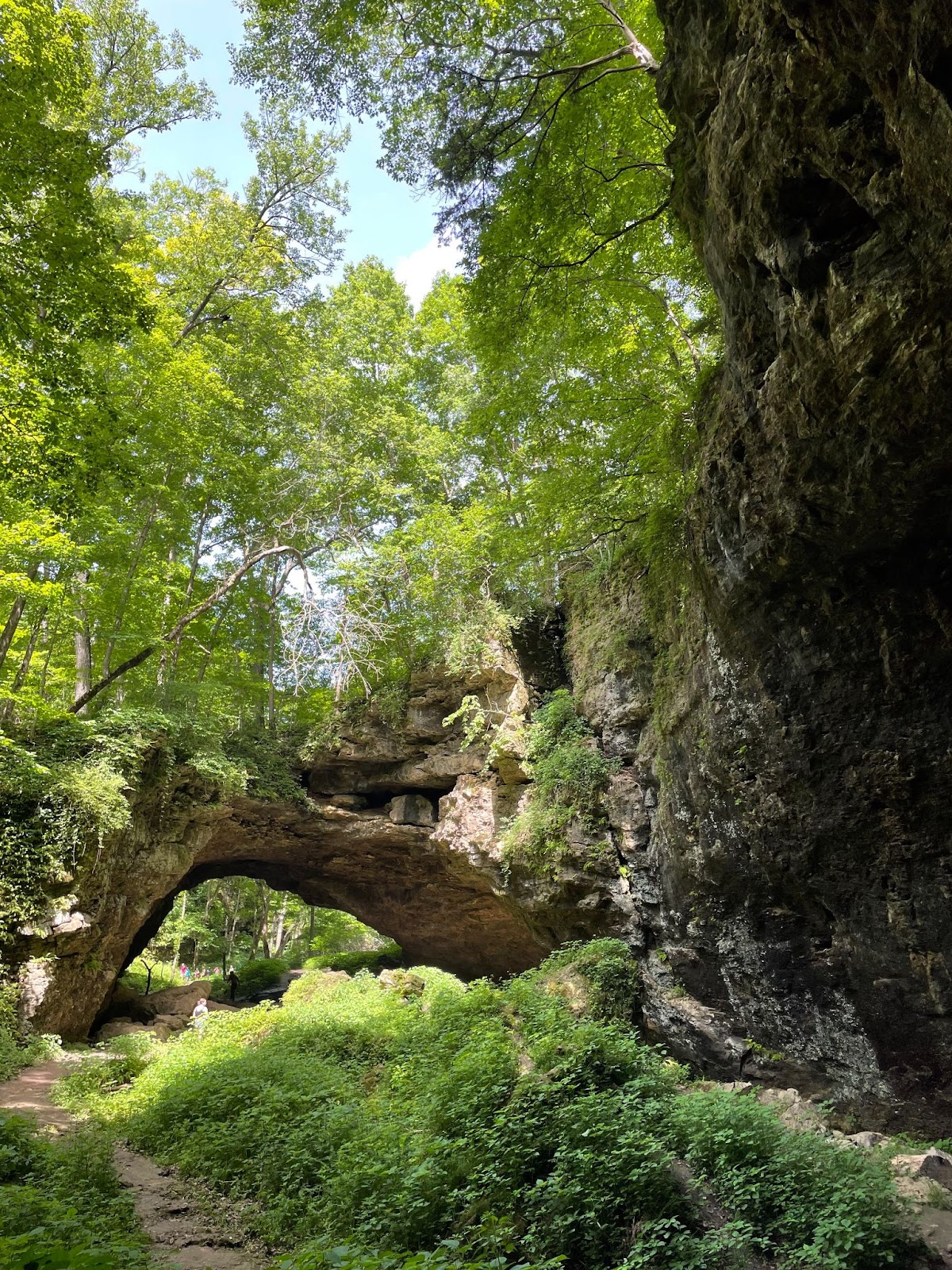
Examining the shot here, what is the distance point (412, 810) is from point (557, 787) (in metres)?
5.41

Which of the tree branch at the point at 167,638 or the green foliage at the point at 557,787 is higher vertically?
the tree branch at the point at 167,638

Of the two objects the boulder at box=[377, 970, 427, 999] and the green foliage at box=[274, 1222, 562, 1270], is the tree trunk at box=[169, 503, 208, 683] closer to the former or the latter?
the boulder at box=[377, 970, 427, 999]

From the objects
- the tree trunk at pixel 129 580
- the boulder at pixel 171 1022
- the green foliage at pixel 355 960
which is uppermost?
the tree trunk at pixel 129 580

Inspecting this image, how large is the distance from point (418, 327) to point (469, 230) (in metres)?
17.2

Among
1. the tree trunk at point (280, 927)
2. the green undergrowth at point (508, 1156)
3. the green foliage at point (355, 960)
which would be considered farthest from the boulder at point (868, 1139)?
the tree trunk at point (280, 927)

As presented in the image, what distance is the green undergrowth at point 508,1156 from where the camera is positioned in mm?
4086

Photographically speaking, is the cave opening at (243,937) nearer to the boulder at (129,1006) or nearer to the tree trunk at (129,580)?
the boulder at (129,1006)

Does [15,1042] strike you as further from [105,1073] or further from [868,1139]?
A: [868,1139]

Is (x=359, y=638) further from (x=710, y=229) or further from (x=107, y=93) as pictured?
(x=107, y=93)

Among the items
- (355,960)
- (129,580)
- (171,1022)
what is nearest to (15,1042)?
(171,1022)

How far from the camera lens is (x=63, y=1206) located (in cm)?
430

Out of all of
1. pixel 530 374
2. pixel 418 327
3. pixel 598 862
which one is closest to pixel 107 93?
pixel 418 327

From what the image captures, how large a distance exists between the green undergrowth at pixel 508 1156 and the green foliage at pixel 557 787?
2.80m

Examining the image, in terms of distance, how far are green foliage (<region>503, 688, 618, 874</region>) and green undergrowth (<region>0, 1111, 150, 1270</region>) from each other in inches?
278
